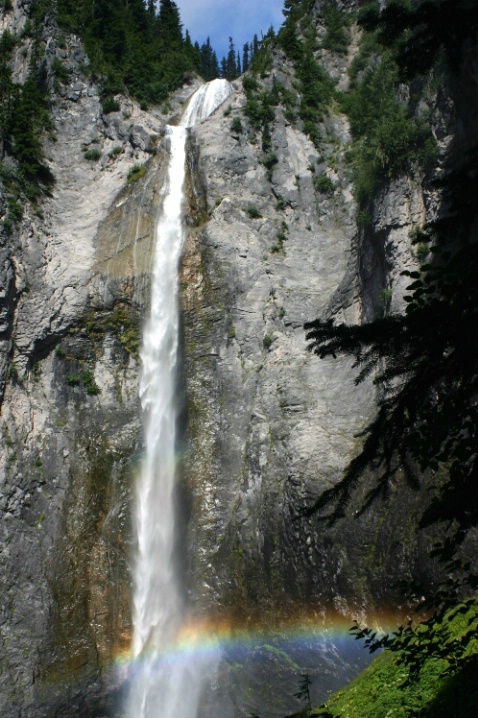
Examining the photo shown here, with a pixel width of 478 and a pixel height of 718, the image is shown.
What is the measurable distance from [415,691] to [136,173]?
21.8 metres

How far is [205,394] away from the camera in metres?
20.2

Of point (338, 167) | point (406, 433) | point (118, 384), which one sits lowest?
point (406, 433)

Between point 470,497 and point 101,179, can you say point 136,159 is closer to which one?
point 101,179

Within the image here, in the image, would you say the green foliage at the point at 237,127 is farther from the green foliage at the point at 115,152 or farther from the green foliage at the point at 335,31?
the green foliage at the point at 335,31

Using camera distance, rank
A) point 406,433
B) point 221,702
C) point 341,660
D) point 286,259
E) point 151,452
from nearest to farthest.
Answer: point 406,433 < point 341,660 < point 221,702 < point 151,452 < point 286,259

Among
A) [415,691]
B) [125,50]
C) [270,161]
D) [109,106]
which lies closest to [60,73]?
[109,106]

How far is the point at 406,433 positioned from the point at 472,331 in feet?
3.33

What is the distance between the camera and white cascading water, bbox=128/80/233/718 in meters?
16.6

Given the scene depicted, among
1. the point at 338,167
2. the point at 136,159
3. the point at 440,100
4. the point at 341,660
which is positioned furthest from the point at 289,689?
the point at 136,159

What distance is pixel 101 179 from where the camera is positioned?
25.6 m

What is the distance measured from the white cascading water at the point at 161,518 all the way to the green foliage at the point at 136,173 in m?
1.31

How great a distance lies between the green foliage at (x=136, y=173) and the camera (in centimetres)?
2528

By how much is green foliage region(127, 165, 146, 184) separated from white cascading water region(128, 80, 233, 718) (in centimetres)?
131

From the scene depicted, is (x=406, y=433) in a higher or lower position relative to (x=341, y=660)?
higher
